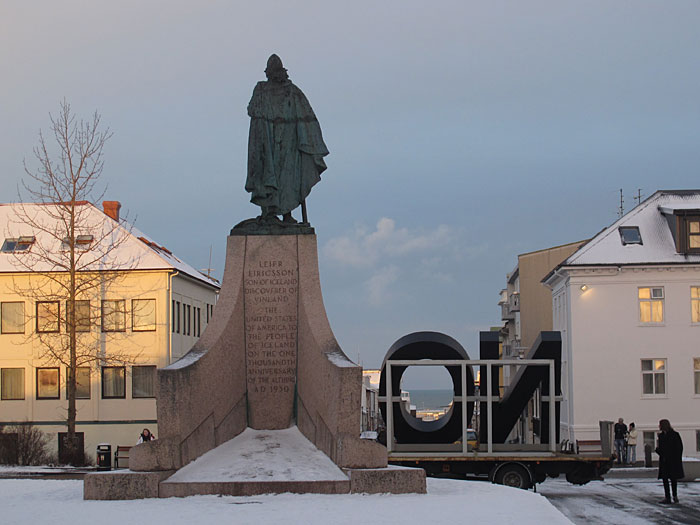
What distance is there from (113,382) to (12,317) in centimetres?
534

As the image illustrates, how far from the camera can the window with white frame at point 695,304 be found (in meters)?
Result: 40.5


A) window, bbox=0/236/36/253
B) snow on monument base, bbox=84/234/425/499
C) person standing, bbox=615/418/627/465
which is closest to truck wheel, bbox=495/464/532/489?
snow on monument base, bbox=84/234/425/499

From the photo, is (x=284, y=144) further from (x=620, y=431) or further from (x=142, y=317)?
(x=142, y=317)

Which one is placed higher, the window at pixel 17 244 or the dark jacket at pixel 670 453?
the window at pixel 17 244

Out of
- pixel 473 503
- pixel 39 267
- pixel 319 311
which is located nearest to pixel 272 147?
pixel 319 311

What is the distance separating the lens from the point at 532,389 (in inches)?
845

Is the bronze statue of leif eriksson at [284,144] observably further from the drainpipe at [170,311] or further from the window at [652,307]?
the drainpipe at [170,311]

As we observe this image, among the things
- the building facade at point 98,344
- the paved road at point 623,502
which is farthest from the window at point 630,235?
the building facade at point 98,344

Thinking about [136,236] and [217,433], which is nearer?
[217,433]

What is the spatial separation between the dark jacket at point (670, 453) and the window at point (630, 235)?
80.5ft

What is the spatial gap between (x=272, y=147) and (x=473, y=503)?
7198 mm

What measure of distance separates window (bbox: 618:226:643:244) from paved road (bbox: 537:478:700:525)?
17.4 metres

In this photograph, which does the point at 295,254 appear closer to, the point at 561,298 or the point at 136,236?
the point at 561,298

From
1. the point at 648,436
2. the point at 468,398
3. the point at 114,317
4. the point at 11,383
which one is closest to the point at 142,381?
the point at 114,317
